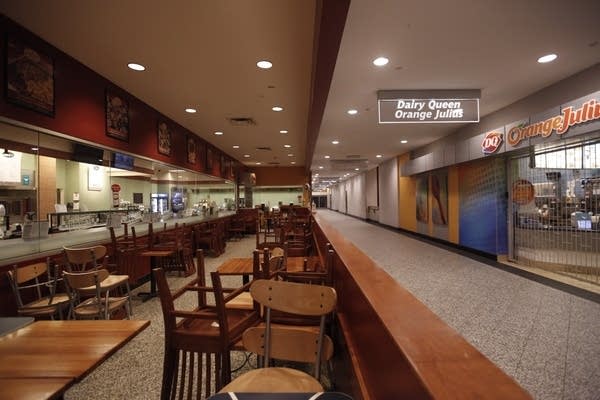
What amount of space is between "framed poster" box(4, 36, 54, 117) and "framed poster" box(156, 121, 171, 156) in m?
2.77

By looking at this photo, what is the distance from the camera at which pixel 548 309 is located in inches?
153

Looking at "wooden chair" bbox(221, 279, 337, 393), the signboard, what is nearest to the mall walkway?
"wooden chair" bbox(221, 279, 337, 393)

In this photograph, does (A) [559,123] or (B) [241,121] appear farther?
(B) [241,121]

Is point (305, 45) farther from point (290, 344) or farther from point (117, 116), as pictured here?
point (290, 344)

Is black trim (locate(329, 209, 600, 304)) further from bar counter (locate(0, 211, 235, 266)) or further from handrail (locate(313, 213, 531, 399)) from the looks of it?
bar counter (locate(0, 211, 235, 266))

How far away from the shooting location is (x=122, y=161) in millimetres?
5496

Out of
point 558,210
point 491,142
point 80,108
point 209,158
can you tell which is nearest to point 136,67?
point 80,108

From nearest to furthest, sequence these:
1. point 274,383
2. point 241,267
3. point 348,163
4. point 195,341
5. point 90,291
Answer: point 274,383, point 195,341, point 90,291, point 241,267, point 348,163

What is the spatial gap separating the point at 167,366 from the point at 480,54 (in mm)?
4673

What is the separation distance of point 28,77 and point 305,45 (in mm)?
3157

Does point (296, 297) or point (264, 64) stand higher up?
point (264, 64)

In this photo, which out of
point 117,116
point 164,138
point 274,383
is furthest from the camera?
point 164,138

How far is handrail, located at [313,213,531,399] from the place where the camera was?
0.72m

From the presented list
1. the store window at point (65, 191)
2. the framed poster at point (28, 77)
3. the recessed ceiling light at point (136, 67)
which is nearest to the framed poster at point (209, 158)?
the store window at point (65, 191)
